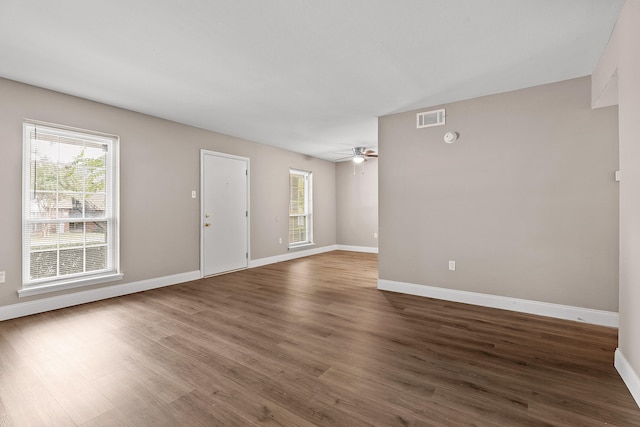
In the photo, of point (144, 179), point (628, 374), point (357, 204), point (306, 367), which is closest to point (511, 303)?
point (628, 374)

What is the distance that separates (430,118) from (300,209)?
4183 millimetres

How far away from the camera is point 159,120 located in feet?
14.4

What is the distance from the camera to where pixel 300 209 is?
24.2 ft

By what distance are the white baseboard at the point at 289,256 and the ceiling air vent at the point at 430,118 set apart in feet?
13.0

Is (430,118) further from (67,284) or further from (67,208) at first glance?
(67,284)

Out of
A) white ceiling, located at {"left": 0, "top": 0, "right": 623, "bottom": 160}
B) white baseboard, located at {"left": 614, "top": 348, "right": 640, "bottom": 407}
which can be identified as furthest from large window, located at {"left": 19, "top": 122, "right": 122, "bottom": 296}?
white baseboard, located at {"left": 614, "top": 348, "right": 640, "bottom": 407}

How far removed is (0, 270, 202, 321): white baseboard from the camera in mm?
3131

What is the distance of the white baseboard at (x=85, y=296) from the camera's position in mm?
3131

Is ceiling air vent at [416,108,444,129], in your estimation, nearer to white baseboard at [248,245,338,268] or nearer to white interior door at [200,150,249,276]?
white interior door at [200,150,249,276]

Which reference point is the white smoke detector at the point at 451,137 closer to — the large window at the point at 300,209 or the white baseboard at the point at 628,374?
the white baseboard at the point at 628,374

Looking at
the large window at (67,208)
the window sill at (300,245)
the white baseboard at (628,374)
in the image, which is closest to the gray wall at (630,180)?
the white baseboard at (628,374)

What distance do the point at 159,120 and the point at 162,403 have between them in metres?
3.96

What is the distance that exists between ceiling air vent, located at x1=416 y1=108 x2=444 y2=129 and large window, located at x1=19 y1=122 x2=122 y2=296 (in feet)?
13.6

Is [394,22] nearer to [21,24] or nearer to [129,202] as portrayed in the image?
[21,24]
